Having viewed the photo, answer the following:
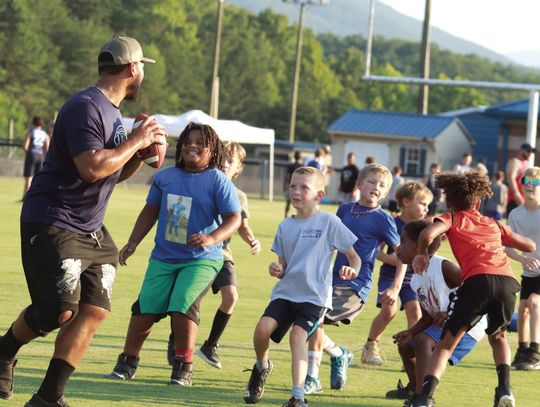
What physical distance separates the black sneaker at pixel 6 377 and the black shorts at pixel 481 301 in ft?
8.33

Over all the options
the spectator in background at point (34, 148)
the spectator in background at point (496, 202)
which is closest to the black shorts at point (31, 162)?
the spectator in background at point (34, 148)

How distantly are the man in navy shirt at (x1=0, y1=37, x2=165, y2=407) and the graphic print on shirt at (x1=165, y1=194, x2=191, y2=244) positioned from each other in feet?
4.10

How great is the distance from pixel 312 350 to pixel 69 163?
2.47 metres

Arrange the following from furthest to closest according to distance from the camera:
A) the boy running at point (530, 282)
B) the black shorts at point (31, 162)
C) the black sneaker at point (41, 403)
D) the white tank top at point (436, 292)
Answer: the black shorts at point (31, 162) → the boy running at point (530, 282) → the white tank top at point (436, 292) → the black sneaker at point (41, 403)

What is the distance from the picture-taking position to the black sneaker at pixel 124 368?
7871 millimetres

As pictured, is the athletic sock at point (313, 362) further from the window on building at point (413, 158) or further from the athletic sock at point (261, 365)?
the window on building at point (413, 158)

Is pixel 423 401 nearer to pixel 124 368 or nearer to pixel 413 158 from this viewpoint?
pixel 124 368

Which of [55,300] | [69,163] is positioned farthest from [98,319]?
[69,163]

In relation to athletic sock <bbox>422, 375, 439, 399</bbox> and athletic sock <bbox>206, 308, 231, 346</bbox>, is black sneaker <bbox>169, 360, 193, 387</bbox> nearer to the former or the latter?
athletic sock <bbox>206, 308, 231, 346</bbox>

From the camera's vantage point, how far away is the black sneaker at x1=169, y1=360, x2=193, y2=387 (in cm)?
781

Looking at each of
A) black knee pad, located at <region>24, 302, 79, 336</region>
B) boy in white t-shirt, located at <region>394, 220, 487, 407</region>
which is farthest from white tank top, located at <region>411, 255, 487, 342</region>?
black knee pad, located at <region>24, 302, 79, 336</region>

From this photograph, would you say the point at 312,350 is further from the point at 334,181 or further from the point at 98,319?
the point at 334,181

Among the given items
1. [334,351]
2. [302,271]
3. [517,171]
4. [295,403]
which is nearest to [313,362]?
[334,351]

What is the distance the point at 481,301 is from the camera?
23.4ft
